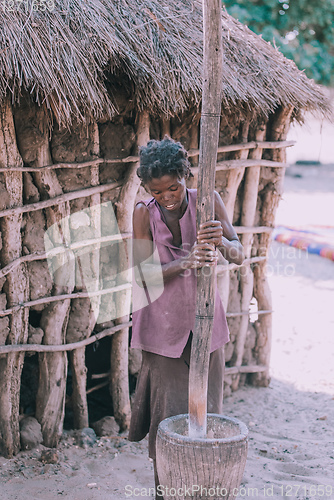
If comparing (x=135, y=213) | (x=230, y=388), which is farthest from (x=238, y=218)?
(x=135, y=213)

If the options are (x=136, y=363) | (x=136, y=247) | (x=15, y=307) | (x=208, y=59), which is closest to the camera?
(x=208, y=59)

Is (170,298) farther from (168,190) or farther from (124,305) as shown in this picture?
(124,305)

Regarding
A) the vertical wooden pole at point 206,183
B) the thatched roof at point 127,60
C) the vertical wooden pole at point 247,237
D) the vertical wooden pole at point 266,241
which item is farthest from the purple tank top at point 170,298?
the vertical wooden pole at point 266,241

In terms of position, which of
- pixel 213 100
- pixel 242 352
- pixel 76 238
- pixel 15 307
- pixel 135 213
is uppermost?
pixel 213 100

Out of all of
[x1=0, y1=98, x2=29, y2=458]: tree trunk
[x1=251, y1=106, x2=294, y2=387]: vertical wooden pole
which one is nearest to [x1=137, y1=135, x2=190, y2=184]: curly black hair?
[x1=0, y1=98, x2=29, y2=458]: tree trunk

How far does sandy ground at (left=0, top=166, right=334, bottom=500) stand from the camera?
3.14 m

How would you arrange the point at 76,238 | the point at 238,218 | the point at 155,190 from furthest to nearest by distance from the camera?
the point at 238,218 → the point at 76,238 → the point at 155,190

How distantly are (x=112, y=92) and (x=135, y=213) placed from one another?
1294 millimetres

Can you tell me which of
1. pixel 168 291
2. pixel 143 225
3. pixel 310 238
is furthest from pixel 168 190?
pixel 310 238

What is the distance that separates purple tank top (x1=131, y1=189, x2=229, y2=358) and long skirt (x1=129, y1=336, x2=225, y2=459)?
0.24 ft

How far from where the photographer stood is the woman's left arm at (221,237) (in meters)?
2.15

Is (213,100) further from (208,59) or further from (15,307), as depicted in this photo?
(15,307)

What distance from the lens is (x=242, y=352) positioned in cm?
455

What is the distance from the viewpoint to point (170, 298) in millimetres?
2461
